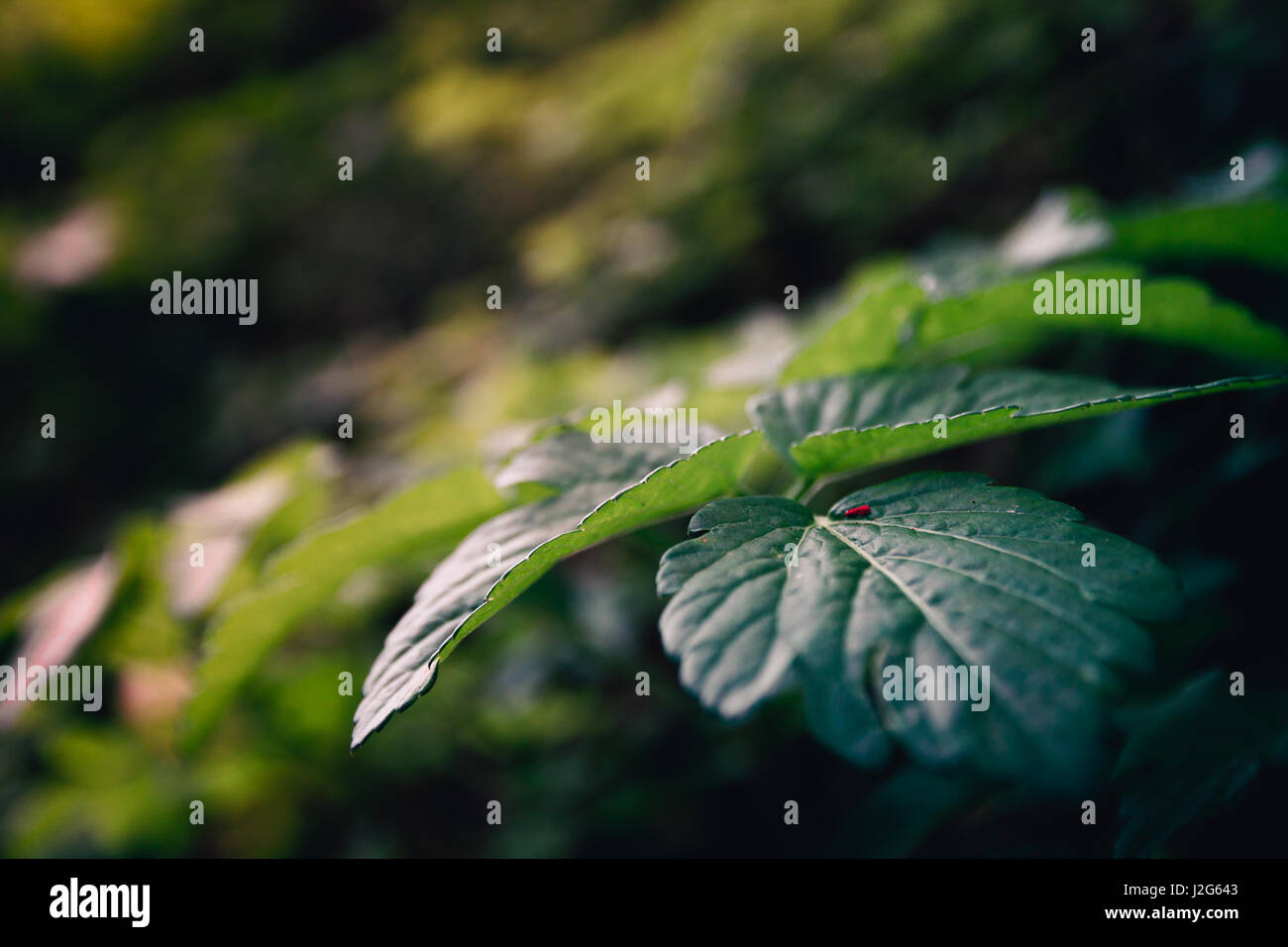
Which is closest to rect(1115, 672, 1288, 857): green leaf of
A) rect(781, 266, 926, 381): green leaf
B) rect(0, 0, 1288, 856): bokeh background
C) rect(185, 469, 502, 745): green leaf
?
rect(0, 0, 1288, 856): bokeh background

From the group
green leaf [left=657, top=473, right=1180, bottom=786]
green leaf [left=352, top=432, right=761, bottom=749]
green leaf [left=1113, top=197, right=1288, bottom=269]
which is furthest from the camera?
green leaf [left=1113, top=197, right=1288, bottom=269]

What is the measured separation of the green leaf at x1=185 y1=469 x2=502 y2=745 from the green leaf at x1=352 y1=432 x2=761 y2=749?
0.15 m

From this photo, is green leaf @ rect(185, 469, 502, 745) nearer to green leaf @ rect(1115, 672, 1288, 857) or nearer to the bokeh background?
the bokeh background

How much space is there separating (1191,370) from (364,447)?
2321 mm

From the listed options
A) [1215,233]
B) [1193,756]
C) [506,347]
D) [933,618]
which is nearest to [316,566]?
[933,618]

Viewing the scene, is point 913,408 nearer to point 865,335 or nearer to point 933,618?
point 865,335

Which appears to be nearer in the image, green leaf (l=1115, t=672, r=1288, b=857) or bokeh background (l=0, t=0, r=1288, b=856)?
green leaf (l=1115, t=672, r=1288, b=857)

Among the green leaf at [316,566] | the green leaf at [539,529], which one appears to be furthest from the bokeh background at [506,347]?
the green leaf at [539,529]

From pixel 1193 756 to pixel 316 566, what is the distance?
3.01 ft

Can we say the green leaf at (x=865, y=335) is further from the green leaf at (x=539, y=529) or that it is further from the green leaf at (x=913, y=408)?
the green leaf at (x=539, y=529)

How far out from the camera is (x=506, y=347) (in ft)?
9.11

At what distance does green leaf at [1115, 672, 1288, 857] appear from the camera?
2.09ft

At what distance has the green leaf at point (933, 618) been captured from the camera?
0.44m
